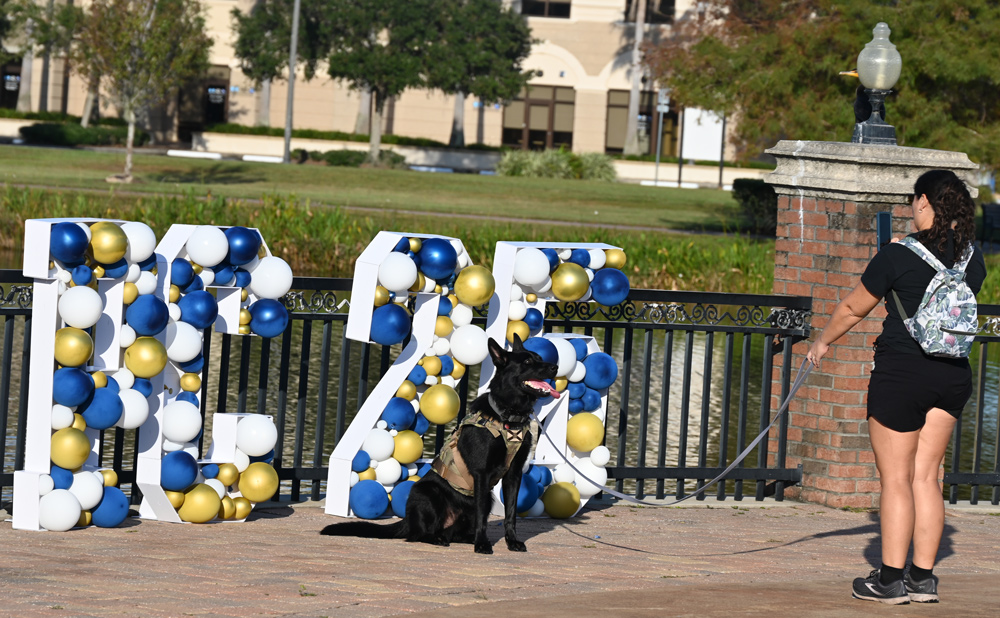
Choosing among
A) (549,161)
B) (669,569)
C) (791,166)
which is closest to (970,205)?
(669,569)

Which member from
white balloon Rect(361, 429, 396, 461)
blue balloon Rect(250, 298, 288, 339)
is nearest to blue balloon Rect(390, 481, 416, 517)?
white balloon Rect(361, 429, 396, 461)

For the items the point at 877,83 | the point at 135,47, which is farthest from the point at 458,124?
the point at 877,83

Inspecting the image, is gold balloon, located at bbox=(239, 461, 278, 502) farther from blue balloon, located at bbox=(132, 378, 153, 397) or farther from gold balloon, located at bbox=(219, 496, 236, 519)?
blue balloon, located at bbox=(132, 378, 153, 397)

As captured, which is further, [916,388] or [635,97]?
[635,97]

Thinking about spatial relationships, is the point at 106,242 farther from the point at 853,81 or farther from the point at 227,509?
the point at 853,81

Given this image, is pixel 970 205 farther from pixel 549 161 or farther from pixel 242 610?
pixel 549 161

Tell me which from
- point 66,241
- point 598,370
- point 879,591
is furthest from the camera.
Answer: point 598,370

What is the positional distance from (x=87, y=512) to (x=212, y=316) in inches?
44.1

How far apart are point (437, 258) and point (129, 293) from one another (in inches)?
60.8

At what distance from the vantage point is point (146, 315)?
246 inches

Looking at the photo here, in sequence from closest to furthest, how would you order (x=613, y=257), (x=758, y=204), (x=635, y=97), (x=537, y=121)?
(x=613, y=257)
(x=758, y=204)
(x=635, y=97)
(x=537, y=121)

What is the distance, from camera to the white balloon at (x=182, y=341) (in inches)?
254

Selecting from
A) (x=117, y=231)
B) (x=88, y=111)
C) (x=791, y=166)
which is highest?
(x=88, y=111)

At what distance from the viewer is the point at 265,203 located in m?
21.0
